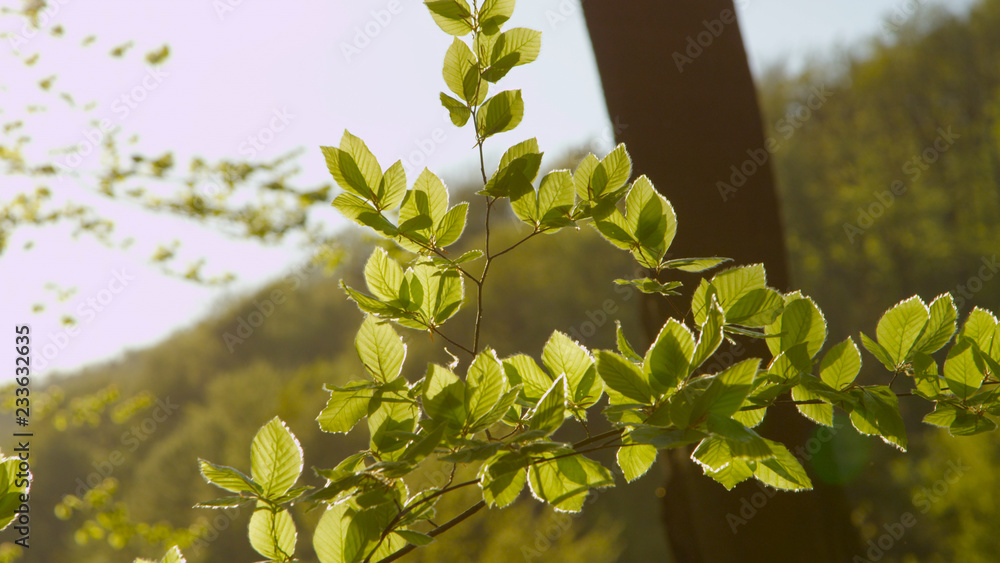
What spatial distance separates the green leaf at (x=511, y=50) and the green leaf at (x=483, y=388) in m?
0.25

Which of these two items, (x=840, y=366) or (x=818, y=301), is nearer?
(x=840, y=366)

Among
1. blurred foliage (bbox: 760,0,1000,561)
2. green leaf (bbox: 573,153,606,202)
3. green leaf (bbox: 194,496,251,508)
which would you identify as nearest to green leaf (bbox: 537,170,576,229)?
green leaf (bbox: 573,153,606,202)

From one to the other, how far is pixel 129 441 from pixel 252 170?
441 inches

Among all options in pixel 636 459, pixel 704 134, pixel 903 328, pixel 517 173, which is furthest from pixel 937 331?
pixel 704 134

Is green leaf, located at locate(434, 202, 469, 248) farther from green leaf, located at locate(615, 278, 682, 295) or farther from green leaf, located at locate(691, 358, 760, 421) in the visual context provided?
green leaf, located at locate(691, 358, 760, 421)

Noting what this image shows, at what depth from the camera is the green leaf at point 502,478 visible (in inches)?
16.5

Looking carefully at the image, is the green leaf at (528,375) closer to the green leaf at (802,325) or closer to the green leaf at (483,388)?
the green leaf at (483,388)

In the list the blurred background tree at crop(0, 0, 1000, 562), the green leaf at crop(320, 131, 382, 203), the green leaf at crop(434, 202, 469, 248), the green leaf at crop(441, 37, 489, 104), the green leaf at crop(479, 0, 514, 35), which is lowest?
the blurred background tree at crop(0, 0, 1000, 562)

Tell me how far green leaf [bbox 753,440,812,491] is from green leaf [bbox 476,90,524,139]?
0.33 m

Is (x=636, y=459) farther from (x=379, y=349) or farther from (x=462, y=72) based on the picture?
(x=462, y=72)

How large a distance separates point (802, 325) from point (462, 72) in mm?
355

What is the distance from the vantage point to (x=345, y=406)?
536 mm

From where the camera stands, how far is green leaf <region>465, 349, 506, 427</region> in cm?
48

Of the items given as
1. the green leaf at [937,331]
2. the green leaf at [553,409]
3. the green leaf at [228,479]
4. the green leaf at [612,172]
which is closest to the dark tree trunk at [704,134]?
the green leaf at [937,331]
